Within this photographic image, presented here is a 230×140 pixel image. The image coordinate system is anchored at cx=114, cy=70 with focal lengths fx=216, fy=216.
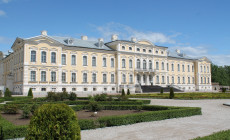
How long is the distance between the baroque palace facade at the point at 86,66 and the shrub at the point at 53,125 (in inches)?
1121

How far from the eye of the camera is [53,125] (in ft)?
13.7

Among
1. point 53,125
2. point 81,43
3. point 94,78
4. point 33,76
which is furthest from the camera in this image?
point 81,43

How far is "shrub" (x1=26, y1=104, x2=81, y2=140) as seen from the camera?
13.6ft

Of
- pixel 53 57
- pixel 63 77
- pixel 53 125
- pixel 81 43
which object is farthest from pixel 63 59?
pixel 53 125

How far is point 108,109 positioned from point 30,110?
4759 mm

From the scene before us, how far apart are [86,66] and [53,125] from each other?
33637mm

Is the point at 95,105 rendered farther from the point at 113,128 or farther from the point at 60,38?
the point at 60,38

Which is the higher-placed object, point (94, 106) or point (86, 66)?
point (86, 66)

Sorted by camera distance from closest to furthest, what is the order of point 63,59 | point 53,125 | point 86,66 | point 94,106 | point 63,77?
point 53,125, point 94,106, point 63,77, point 63,59, point 86,66

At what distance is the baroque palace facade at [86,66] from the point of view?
104 feet

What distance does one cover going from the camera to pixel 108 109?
13.2 m

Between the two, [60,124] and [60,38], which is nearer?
[60,124]

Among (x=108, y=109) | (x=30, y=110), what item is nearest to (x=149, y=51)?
(x=108, y=109)

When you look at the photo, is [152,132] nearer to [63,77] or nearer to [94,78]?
[63,77]
